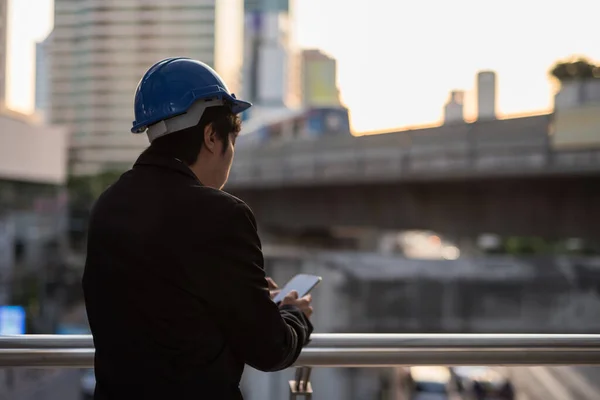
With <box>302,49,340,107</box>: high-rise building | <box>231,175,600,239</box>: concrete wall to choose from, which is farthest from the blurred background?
<box>302,49,340,107</box>: high-rise building

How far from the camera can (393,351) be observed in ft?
7.75

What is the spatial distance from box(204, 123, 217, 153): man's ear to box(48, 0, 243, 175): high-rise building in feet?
123

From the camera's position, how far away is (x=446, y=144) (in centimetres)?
1842

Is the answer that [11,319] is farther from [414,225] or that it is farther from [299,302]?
[299,302]

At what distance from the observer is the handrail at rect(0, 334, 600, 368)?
234cm

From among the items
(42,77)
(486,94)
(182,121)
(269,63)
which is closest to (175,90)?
(182,121)

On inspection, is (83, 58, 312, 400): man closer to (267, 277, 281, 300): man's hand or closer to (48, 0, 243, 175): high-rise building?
(267, 277, 281, 300): man's hand

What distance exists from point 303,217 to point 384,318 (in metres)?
4.63

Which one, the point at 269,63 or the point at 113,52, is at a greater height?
the point at 269,63

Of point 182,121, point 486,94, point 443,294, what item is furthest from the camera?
point 486,94

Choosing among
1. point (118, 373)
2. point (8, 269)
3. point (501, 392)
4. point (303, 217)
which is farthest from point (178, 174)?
point (8, 269)

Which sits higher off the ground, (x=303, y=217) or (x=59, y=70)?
(x=59, y=70)

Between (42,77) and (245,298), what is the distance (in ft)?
227

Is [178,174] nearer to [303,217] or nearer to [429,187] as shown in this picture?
[429,187]
